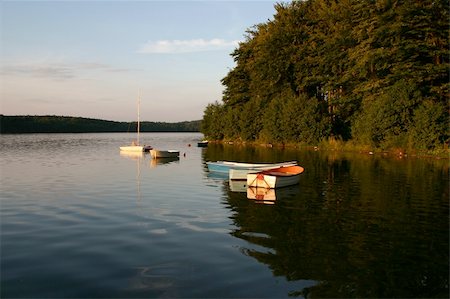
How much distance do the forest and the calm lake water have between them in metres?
32.0

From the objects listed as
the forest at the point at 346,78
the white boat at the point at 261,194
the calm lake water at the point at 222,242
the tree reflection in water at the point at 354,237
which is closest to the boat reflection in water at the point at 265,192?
the white boat at the point at 261,194

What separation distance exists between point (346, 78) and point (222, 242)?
59836 mm

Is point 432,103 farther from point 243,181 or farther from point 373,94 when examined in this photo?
point 243,181

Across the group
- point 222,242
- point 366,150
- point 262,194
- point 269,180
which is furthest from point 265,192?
point 366,150

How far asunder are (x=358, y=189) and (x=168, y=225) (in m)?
15.7

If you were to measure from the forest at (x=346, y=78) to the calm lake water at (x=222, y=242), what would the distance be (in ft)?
105

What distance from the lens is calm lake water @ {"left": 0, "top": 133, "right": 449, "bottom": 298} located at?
10.6m

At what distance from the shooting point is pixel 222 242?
14.8 meters

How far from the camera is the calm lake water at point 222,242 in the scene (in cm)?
1060

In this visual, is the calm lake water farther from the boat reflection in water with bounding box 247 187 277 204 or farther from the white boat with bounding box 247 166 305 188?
the white boat with bounding box 247 166 305 188

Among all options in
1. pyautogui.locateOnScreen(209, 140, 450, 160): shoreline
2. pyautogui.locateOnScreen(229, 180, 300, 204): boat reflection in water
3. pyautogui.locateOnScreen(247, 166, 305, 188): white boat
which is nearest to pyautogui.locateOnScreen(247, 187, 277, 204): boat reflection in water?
pyautogui.locateOnScreen(229, 180, 300, 204): boat reflection in water

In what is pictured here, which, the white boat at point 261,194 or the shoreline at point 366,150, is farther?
the shoreline at point 366,150

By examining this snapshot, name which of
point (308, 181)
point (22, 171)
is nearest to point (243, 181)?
point (308, 181)

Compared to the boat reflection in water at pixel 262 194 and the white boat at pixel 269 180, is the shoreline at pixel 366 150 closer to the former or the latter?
the white boat at pixel 269 180
